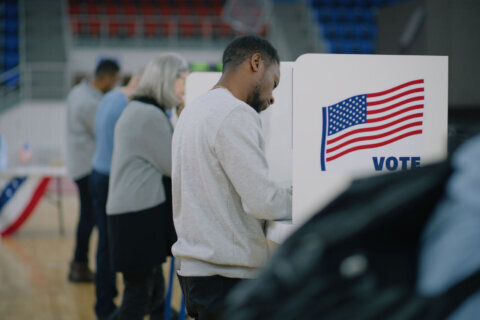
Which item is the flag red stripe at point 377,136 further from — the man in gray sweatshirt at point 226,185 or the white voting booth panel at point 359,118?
the man in gray sweatshirt at point 226,185

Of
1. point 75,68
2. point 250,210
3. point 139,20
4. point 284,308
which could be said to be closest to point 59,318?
point 250,210

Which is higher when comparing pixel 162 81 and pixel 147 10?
pixel 147 10

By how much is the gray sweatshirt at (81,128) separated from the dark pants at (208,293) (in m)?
2.73

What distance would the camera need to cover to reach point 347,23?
45.6 feet

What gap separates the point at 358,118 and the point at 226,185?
0.40m

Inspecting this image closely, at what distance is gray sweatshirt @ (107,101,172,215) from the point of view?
92.2 inches

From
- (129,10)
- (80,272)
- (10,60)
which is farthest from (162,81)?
(129,10)

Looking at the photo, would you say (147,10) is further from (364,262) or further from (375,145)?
(364,262)

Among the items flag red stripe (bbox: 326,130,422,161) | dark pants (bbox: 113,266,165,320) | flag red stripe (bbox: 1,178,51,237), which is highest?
flag red stripe (bbox: 326,130,422,161)

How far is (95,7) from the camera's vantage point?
13.6 metres

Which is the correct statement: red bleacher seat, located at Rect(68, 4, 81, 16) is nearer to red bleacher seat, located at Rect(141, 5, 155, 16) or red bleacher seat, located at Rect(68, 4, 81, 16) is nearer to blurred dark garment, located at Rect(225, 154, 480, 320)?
red bleacher seat, located at Rect(141, 5, 155, 16)

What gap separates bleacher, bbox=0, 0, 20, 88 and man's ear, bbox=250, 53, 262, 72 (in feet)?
34.6

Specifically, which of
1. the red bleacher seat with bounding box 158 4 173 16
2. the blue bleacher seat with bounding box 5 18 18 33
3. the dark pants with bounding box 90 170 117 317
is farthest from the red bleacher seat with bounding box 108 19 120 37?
the dark pants with bounding box 90 170 117 317

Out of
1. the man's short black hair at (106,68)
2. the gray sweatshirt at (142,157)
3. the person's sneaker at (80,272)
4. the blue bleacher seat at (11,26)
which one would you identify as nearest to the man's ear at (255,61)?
the gray sweatshirt at (142,157)
